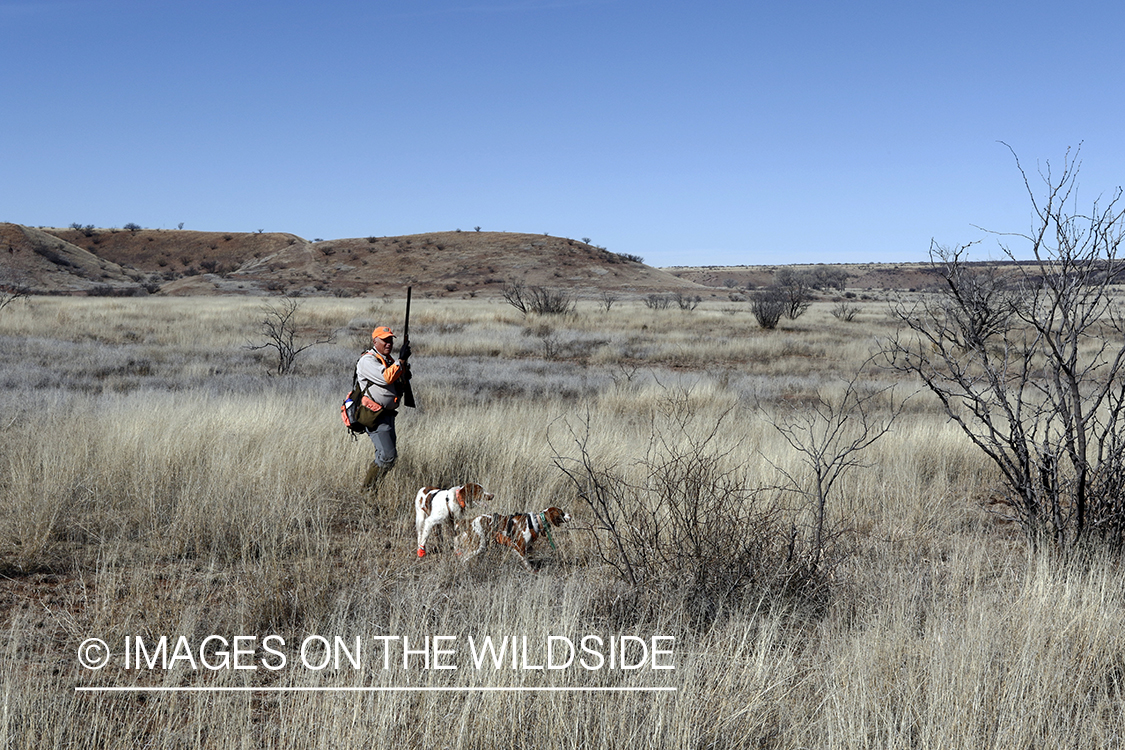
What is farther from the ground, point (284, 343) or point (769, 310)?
point (769, 310)

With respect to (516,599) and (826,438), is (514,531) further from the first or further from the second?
(826,438)

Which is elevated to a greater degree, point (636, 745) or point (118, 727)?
point (636, 745)

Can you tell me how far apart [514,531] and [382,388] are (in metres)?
2.03

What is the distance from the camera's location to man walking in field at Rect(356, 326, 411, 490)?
18.9 ft

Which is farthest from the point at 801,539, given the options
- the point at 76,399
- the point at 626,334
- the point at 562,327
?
the point at 562,327

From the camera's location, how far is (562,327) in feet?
87.2

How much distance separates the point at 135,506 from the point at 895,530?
533 centimetres

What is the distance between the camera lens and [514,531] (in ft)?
14.3

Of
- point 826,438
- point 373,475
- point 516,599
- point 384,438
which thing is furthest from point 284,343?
point 516,599

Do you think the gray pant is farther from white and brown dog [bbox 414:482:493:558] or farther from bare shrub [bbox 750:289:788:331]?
bare shrub [bbox 750:289:788:331]

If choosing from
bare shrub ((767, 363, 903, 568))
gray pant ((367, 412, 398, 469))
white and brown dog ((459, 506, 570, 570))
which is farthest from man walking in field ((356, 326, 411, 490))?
bare shrub ((767, 363, 903, 568))

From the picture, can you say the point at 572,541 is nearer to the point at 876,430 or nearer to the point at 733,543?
the point at 733,543
